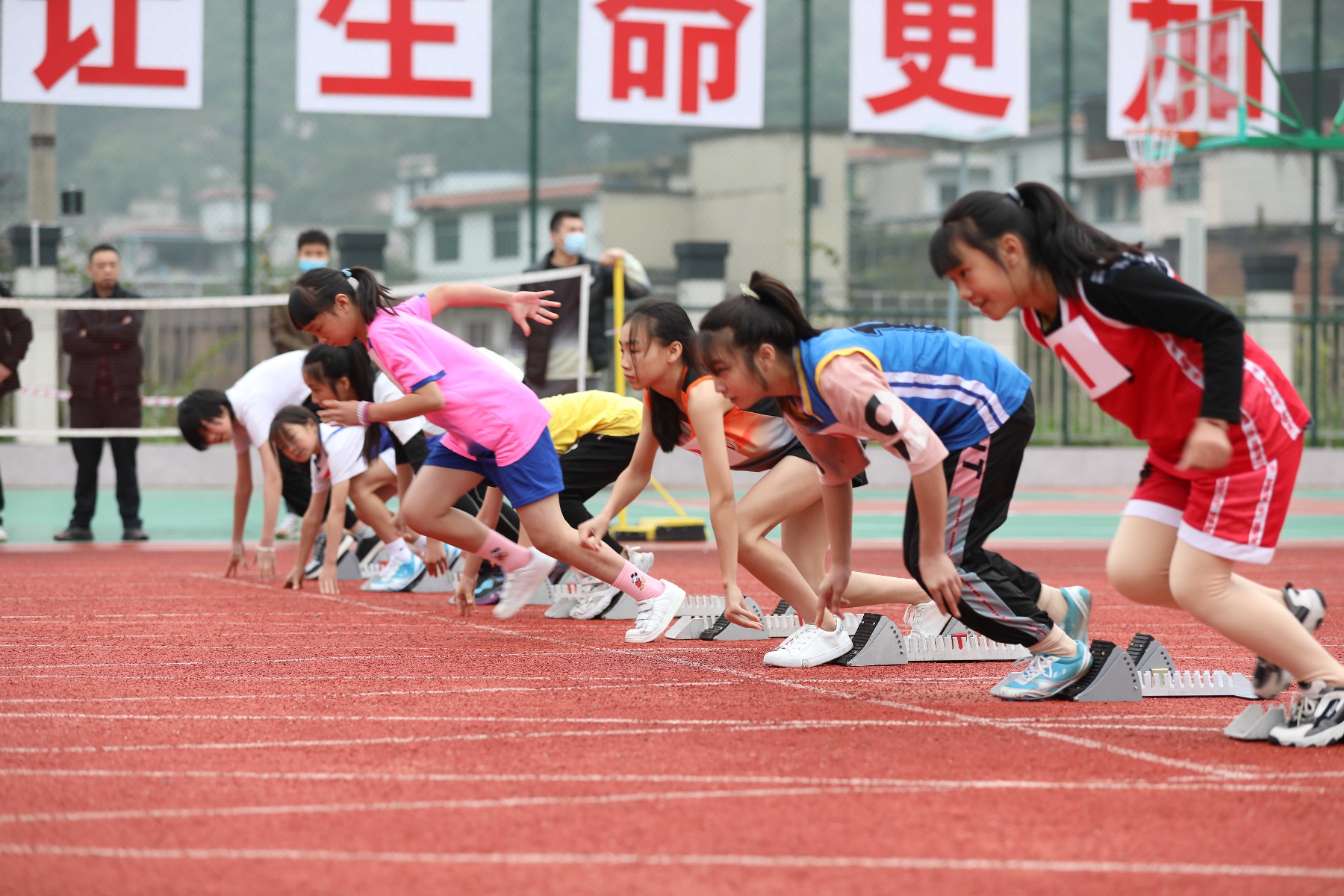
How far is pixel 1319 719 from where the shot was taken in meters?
3.64

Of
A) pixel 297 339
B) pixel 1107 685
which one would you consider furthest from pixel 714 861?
pixel 297 339

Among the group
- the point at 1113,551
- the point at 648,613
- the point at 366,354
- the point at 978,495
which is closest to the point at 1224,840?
the point at 1113,551

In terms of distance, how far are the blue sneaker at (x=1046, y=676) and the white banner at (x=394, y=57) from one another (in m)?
10.6

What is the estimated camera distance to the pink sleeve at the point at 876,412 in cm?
385

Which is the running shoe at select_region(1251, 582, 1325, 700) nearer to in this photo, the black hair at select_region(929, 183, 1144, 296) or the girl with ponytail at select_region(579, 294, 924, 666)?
the black hair at select_region(929, 183, 1144, 296)

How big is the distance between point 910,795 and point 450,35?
1188 centimetres

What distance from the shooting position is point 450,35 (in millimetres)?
13867

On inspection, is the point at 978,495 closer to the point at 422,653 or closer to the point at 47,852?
the point at 422,653

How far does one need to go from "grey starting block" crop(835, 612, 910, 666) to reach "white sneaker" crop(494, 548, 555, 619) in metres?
1.53

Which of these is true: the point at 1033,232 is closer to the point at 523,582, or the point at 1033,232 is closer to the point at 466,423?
the point at 466,423

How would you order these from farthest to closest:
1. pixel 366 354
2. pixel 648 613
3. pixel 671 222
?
pixel 671 222 → pixel 366 354 → pixel 648 613

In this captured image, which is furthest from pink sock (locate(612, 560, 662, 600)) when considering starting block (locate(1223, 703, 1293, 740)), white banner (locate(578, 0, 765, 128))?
white banner (locate(578, 0, 765, 128))

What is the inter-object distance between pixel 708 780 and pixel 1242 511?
1.40 m

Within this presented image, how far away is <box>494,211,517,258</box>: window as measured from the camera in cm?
2074
